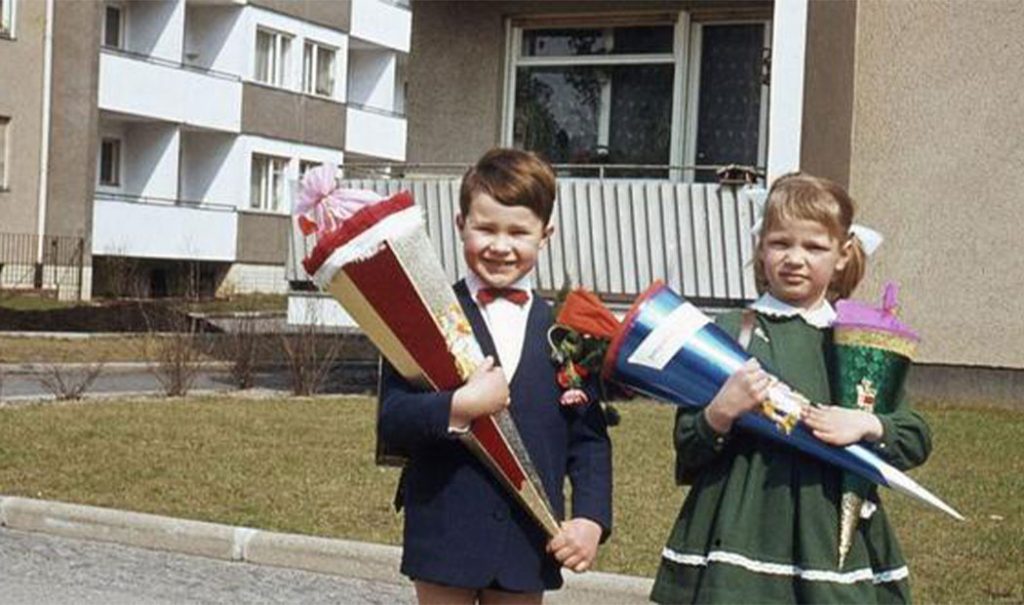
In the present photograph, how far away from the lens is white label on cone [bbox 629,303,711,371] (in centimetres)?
396

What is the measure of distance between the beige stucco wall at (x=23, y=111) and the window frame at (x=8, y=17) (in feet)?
0.34

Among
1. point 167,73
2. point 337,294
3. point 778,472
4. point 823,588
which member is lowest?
point 823,588

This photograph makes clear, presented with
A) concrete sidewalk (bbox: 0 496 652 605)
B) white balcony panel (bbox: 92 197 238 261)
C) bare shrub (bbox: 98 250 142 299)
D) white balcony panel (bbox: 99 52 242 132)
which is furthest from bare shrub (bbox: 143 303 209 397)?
white balcony panel (bbox: 99 52 242 132)

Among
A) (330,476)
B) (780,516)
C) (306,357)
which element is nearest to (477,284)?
(780,516)

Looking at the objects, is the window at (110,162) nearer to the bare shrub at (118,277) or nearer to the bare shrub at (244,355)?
the bare shrub at (118,277)

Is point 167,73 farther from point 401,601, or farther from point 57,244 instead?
point 401,601

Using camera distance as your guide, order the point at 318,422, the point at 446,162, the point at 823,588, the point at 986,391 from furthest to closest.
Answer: the point at 446,162 < the point at 986,391 < the point at 318,422 < the point at 823,588

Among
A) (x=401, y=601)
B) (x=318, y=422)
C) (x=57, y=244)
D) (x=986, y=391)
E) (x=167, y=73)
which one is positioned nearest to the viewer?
(x=401, y=601)

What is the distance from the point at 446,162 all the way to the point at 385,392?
638 inches

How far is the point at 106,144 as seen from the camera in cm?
4041

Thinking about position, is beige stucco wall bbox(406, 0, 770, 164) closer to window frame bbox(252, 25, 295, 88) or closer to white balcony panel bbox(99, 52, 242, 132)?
white balcony panel bbox(99, 52, 242, 132)

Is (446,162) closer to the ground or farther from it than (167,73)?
closer to the ground

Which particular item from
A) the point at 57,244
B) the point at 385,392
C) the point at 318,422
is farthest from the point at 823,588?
the point at 57,244

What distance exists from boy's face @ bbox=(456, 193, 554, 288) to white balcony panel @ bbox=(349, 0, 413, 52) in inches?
1717
